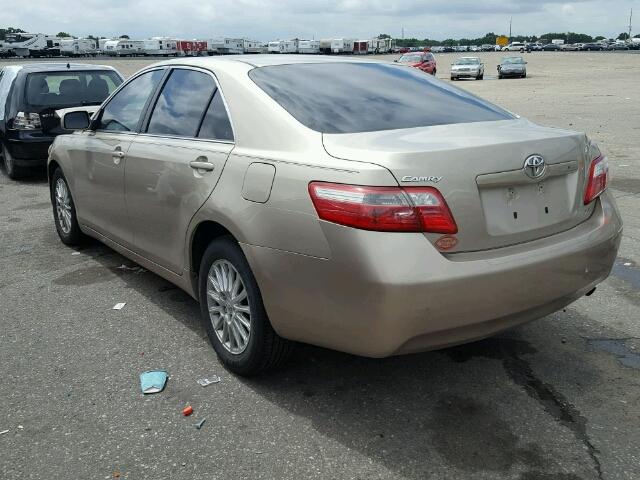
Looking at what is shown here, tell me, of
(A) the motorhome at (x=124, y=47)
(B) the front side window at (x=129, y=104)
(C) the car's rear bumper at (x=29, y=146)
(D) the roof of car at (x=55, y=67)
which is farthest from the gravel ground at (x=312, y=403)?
(A) the motorhome at (x=124, y=47)

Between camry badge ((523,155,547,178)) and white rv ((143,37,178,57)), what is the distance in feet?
307

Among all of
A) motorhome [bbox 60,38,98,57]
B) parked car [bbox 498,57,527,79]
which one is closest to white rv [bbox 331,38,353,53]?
motorhome [bbox 60,38,98,57]

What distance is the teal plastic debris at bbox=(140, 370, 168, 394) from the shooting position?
3.55 metres

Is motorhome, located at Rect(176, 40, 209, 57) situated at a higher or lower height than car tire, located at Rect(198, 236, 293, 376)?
higher

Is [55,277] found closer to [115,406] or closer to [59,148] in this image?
[59,148]

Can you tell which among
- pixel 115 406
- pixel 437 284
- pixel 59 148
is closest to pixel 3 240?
pixel 59 148

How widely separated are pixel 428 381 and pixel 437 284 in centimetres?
101

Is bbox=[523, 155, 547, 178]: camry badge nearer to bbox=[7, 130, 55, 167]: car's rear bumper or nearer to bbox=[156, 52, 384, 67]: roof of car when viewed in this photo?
bbox=[156, 52, 384, 67]: roof of car

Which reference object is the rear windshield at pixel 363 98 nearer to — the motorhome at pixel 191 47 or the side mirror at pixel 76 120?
the side mirror at pixel 76 120

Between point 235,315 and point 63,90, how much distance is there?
781cm

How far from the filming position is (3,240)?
6.78 meters

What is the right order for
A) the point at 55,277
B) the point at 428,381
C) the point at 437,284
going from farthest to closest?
the point at 55,277, the point at 428,381, the point at 437,284

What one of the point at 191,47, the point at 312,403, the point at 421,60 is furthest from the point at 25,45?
the point at 312,403

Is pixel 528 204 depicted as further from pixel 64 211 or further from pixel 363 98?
pixel 64 211
